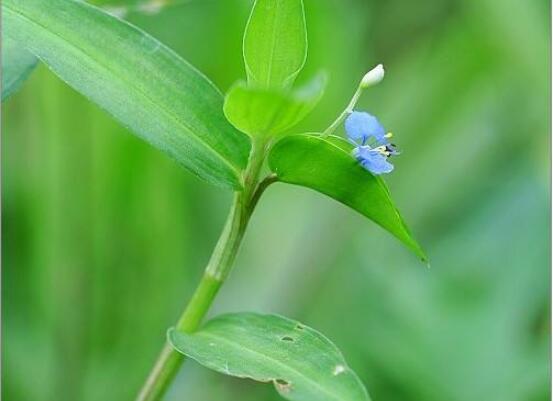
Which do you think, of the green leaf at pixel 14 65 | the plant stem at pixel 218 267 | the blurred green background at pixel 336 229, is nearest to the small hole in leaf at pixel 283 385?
the plant stem at pixel 218 267

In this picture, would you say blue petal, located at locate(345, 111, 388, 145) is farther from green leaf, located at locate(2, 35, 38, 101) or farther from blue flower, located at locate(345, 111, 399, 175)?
green leaf, located at locate(2, 35, 38, 101)

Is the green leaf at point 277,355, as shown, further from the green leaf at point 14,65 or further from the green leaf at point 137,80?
the green leaf at point 14,65

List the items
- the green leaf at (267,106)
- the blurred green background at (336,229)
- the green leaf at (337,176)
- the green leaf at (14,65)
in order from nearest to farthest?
the green leaf at (267,106) → the green leaf at (337,176) → the green leaf at (14,65) → the blurred green background at (336,229)

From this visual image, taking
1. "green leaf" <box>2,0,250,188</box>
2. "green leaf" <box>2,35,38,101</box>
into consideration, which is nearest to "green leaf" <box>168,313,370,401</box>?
"green leaf" <box>2,0,250,188</box>

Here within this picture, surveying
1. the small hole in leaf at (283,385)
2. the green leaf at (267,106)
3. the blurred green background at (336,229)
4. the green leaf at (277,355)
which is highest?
the blurred green background at (336,229)

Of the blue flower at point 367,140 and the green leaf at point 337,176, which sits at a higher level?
the blue flower at point 367,140

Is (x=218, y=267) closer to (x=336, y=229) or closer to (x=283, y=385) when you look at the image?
(x=283, y=385)
